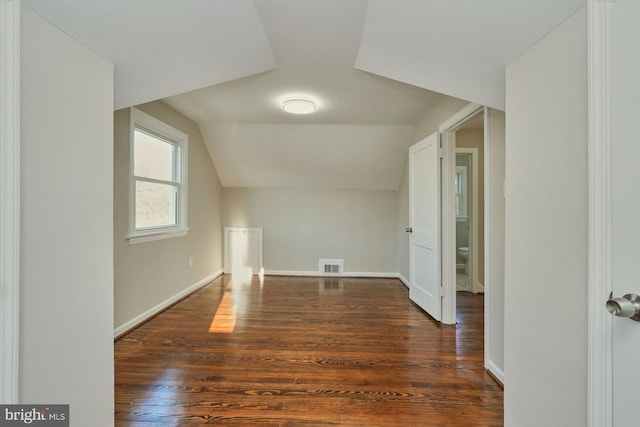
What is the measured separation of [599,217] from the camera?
2.83 ft

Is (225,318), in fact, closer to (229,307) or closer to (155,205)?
(229,307)

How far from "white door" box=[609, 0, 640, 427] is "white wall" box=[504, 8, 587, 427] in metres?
0.10

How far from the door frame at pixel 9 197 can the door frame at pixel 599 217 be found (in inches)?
72.8

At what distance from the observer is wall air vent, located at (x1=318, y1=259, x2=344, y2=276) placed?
462 centimetres

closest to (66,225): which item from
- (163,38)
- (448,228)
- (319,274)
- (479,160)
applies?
(163,38)

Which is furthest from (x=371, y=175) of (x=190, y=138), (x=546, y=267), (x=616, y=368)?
(x=616, y=368)

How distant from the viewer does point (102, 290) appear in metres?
1.27

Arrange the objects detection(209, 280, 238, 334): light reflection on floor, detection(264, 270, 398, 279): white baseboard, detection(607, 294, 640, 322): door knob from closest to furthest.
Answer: detection(607, 294, 640, 322): door knob, detection(209, 280, 238, 334): light reflection on floor, detection(264, 270, 398, 279): white baseboard

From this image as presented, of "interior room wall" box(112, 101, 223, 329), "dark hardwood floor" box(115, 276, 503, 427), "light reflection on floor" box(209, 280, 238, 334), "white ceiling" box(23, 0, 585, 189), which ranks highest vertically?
"white ceiling" box(23, 0, 585, 189)

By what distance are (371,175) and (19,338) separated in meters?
4.05

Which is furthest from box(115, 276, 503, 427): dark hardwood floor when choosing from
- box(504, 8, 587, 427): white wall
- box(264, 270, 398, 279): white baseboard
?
box(264, 270, 398, 279): white baseboard

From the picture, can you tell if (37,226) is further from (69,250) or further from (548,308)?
(548,308)

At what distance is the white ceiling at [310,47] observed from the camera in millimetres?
1109

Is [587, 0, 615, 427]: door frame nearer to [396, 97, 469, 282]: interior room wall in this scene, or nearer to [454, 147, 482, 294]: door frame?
[396, 97, 469, 282]: interior room wall
